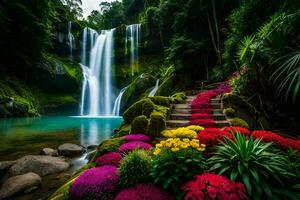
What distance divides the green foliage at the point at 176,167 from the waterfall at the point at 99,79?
92.6 ft

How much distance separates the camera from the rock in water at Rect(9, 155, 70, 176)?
278 inches

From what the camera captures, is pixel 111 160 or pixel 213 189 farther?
pixel 111 160

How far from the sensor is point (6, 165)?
7.28 m

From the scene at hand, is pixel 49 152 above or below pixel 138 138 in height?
below

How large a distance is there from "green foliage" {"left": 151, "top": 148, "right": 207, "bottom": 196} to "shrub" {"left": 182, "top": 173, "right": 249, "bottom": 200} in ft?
0.77

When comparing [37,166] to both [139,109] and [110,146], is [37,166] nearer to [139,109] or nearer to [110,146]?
[110,146]

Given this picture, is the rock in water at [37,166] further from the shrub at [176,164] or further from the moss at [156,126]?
the shrub at [176,164]

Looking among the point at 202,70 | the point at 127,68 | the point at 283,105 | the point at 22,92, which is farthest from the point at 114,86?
the point at 283,105

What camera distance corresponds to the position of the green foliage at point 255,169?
3079 millimetres

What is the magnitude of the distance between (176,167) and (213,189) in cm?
72

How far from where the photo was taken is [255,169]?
3254mm

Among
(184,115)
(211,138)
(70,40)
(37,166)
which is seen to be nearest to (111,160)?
(211,138)

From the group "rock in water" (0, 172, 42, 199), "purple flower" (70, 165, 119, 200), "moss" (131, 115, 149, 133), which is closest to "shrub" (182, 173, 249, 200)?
"purple flower" (70, 165, 119, 200)

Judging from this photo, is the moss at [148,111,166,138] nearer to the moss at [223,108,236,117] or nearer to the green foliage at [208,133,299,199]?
the moss at [223,108,236,117]
